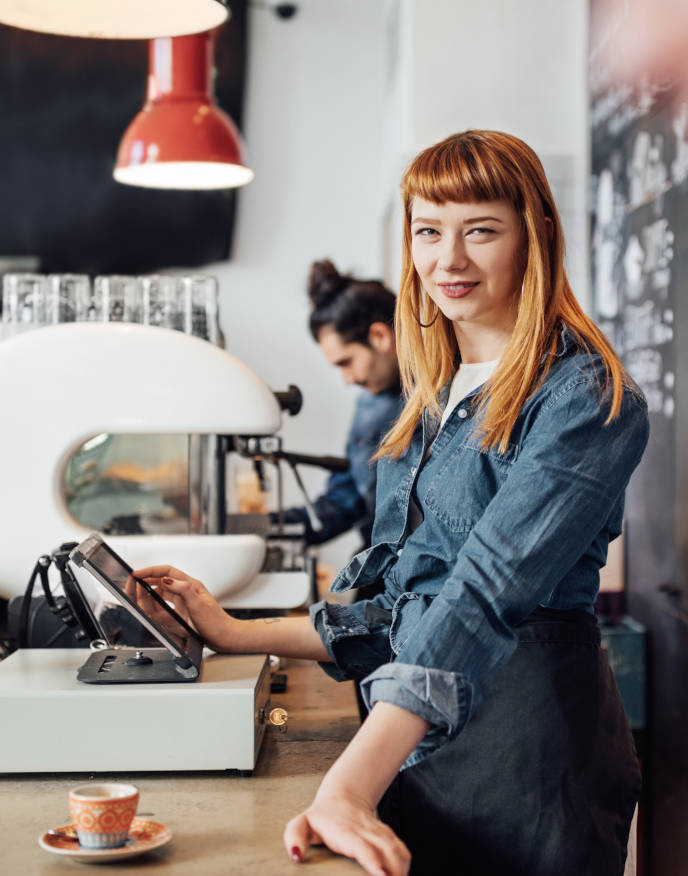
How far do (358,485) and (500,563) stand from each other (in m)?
2.40

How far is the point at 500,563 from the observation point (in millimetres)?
1001

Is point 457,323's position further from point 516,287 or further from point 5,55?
point 5,55

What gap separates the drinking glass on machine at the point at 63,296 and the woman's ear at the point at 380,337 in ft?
4.21

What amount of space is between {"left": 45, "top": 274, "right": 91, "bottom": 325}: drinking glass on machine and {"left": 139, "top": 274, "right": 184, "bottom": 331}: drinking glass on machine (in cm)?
11

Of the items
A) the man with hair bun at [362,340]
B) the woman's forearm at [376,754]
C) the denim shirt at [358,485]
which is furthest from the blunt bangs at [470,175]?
the man with hair bun at [362,340]

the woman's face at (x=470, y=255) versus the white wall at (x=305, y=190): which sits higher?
the white wall at (x=305, y=190)

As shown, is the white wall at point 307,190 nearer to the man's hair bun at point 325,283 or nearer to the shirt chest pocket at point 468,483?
the man's hair bun at point 325,283

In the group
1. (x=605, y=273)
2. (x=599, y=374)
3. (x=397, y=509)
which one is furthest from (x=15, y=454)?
(x=605, y=273)

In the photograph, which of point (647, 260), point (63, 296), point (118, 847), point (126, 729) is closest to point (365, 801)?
point (118, 847)

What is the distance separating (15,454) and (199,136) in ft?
5.34

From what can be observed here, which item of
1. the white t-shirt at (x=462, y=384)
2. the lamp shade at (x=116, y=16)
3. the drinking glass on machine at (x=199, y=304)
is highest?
the lamp shade at (x=116, y=16)

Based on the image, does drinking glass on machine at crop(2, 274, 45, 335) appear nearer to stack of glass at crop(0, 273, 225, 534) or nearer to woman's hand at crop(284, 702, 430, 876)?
stack of glass at crop(0, 273, 225, 534)

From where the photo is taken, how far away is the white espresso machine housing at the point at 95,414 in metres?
1.58

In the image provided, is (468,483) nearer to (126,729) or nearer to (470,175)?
(470,175)
